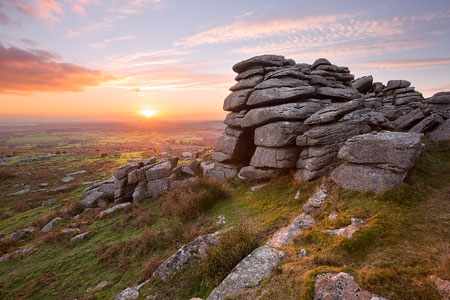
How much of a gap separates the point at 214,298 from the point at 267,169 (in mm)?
12354

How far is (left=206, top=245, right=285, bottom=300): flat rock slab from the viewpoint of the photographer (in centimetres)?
625

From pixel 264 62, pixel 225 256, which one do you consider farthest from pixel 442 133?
pixel 225 256

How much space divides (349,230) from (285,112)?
1114 cm

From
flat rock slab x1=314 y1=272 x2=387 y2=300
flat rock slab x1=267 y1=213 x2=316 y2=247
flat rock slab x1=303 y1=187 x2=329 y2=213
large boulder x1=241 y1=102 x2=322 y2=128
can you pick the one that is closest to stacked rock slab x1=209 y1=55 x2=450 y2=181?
large boulder x1=241 y1=102 x2=322 y2=128

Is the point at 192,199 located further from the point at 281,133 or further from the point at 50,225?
the point at 50,225

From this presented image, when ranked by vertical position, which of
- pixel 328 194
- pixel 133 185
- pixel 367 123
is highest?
pixel 367 123

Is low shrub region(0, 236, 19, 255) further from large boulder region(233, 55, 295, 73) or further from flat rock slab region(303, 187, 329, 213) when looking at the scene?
large boulder region(233, 55, 295, 73)

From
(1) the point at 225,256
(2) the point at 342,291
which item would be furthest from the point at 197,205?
(2) the point at 342,291

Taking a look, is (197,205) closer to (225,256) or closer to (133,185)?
(225,256)

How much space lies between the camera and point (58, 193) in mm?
29266

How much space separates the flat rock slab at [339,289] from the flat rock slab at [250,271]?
5.57ft

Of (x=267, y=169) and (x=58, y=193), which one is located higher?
(x=267, y=169)

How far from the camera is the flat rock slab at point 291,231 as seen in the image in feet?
27.7

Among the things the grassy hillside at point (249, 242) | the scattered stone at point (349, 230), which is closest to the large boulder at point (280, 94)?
the grassy hillside at point (249, 242)
